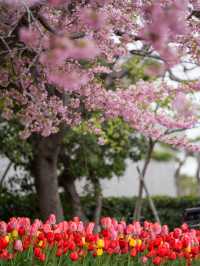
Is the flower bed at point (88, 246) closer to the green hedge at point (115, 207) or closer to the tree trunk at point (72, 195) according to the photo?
the tree trunk at point (72, 195)

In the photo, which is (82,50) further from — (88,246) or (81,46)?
(88,246)

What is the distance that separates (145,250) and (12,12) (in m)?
2.20

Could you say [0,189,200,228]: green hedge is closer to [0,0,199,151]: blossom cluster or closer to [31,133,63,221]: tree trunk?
[31,133,63,221]: tree trunk

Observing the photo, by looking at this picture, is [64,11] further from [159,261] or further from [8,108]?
[8,108]

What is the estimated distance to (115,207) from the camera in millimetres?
15797

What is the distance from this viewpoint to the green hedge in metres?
14.6

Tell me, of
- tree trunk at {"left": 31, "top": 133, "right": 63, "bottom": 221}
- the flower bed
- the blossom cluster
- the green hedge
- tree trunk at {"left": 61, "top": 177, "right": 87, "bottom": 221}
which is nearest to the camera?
the blossom cluster

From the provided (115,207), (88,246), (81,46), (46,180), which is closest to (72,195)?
(115,207)

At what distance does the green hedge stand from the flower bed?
30.0 ft

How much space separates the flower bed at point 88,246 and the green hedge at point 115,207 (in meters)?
9.13

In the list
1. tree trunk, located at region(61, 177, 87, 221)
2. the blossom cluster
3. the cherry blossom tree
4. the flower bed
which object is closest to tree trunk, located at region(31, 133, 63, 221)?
tree trunk, located at region(61, 177, 87, 221)

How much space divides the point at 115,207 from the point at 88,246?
10853mm

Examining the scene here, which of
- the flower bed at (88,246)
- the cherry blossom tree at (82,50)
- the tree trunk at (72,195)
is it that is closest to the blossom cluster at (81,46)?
the cherry blossom tree at (82,50)

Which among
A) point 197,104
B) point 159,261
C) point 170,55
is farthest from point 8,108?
point 197,104
